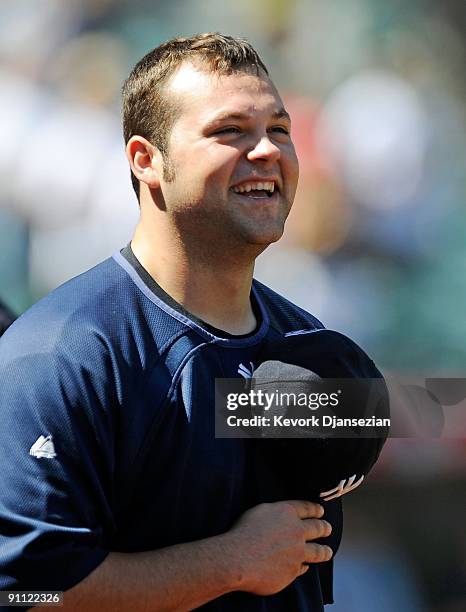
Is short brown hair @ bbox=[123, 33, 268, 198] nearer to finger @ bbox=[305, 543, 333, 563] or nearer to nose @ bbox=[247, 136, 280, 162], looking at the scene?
nose @ bbox=[247, 136, 280, 162]

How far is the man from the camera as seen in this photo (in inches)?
56.2

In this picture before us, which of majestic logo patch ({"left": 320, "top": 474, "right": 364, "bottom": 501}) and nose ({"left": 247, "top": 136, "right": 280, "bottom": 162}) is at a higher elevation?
nose ({"left": 247, "top": 136, "right": 280, "bottom": 162})

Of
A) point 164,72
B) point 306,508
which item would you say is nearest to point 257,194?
point 164,72

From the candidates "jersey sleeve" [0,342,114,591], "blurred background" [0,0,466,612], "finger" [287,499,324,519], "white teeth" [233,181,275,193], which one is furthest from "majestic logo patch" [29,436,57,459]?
"blurred background" [0,0,466,612]

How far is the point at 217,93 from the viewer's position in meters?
1.66

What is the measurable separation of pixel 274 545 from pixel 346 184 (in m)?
1.87

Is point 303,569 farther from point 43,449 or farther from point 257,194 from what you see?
point 257,194

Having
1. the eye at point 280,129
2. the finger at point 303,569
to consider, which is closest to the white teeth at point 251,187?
the eye at point 280,129

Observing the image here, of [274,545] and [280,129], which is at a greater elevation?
[280,129]

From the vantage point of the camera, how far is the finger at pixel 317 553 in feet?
5.25

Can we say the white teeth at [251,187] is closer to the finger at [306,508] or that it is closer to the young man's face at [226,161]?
the young man's face at [226,161]

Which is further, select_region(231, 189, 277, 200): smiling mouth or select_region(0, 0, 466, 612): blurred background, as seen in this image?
select_region(0, 0, 466, 612): blurred background

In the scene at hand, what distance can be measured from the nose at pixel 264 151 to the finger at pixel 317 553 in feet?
2.12

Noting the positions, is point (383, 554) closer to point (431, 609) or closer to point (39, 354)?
point (431, 609)
